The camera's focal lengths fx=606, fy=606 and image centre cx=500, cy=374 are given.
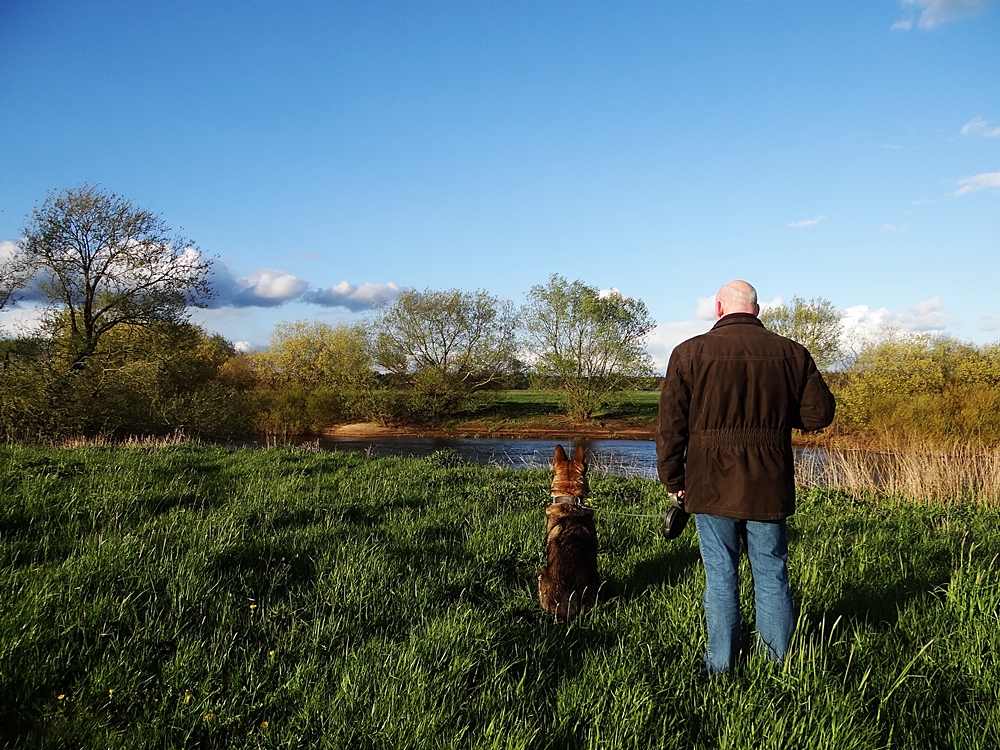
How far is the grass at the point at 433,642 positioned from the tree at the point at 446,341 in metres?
33.3

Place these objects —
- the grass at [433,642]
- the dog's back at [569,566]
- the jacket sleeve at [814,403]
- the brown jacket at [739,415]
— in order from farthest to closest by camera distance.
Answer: the dog's back at [569,566] < the jacket sleeve at [814,403] < the brown jacket at [739,415] < the grass at [433,642]

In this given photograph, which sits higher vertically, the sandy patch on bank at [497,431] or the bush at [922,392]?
the bush at [922,392]

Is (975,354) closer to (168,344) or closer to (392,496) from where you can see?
(392,496)

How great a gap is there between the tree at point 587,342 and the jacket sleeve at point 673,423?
3326cm

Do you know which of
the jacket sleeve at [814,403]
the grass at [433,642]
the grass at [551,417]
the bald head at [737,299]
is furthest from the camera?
the grass at [551,417]

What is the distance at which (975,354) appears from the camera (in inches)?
1088

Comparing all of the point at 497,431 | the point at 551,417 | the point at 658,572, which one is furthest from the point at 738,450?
the point at 551,417

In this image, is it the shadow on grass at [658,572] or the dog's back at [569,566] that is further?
the shadow on grass at [658,572]

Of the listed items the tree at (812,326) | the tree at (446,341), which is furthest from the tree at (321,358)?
the tree at (812,326)

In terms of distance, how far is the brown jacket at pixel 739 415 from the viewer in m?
3.11

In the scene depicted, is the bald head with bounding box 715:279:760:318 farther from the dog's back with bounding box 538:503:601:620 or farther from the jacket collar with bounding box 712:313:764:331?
the dog's back with bounding box 538:503:601:620

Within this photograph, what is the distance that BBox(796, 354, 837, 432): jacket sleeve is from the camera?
3236 millimetres

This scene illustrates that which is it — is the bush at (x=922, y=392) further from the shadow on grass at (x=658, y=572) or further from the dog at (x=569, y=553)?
the dog at (x=569, y=553)

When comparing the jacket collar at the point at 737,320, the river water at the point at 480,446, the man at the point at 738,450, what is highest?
the jacket collar at the point at 737,320
